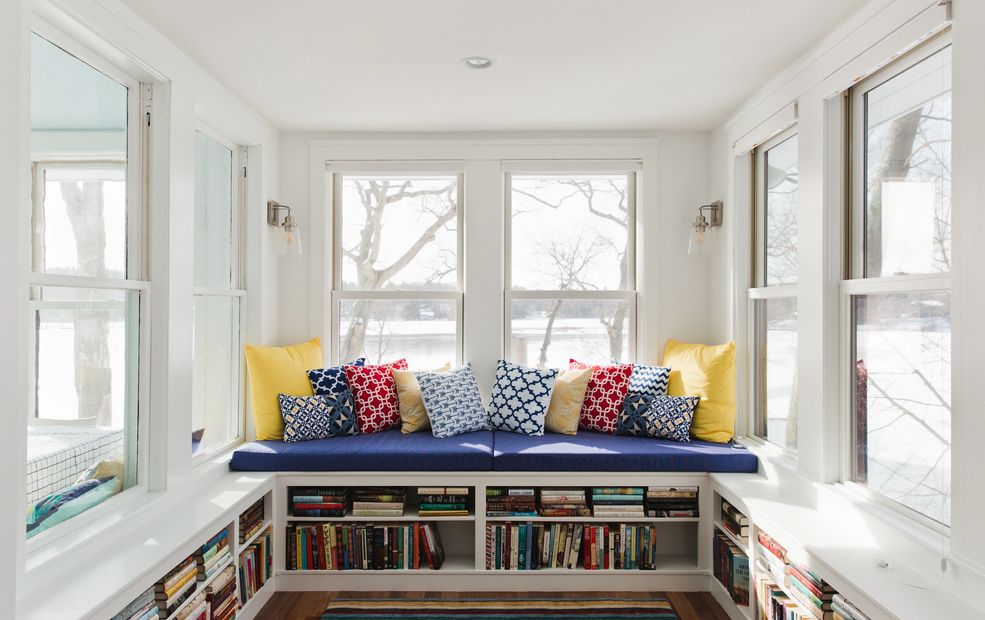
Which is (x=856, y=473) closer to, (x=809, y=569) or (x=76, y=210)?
(x=809, y=569)

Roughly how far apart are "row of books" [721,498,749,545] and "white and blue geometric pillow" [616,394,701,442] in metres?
0.43

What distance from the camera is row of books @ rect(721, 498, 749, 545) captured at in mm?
2725

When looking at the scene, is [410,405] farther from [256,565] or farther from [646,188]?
[646,188]

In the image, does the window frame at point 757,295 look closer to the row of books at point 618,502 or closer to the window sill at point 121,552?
the row of books at point 618,502

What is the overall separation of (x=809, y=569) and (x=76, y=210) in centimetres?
284

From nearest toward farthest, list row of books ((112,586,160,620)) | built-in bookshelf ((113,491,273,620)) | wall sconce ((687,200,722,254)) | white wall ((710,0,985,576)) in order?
white wall ((710,0,985,576))
row of books ((112,586,160,620))
built-in bookshelf ((113,491,273,620))
wall sconce ((687,200,722,254))

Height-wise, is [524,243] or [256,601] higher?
[524,243]

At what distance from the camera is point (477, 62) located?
8.95 feet

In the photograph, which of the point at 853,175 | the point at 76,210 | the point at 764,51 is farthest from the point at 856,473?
the point at 76,210

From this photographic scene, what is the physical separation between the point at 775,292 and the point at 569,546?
5.40 feet

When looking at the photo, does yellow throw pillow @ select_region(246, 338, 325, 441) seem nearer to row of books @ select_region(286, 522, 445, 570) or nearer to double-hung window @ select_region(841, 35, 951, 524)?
row of books @ select_region(286, 522, 445, 570)

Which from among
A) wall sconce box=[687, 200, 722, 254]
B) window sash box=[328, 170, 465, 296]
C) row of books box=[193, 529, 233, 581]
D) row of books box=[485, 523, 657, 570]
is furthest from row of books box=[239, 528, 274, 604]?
wall sconce box=[687, 200, 722, 254]

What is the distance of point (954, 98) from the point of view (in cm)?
178

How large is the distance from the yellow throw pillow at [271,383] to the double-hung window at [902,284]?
2.73m
